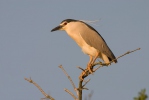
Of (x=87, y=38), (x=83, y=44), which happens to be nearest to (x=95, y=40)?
(x=87, y=38)

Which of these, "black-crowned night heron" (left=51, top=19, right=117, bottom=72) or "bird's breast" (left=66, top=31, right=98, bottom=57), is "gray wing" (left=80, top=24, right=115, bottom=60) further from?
"bird's breast" (left=66, top=31, right=98, bottom=57)

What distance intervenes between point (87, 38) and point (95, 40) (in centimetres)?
28

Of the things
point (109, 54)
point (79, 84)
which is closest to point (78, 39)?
point (109, 54)

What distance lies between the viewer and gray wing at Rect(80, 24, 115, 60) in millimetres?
8881

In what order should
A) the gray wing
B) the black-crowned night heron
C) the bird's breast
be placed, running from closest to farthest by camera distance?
the bird's breast, the black-crowned night heron, the gray wing

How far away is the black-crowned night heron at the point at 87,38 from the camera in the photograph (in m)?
8.72

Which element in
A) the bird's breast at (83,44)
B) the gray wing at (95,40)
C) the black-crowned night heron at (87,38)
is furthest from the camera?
the gray wing at (95,40)

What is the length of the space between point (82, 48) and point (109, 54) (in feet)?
2.38

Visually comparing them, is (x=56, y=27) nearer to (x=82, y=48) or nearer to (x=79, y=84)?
(x=82, y=48)

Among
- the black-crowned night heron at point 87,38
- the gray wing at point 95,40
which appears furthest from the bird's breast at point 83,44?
the gray wing at point 95,40

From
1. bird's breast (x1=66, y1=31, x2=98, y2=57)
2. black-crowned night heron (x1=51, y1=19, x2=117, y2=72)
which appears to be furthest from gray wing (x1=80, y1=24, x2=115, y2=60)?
bird's breast (x1=66, y1=31, x2=98, y2=57)

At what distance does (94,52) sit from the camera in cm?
863

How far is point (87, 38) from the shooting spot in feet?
30.1

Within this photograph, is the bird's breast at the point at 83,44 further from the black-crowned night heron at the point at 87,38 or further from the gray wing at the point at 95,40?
the gray wing at the point at 95,40
